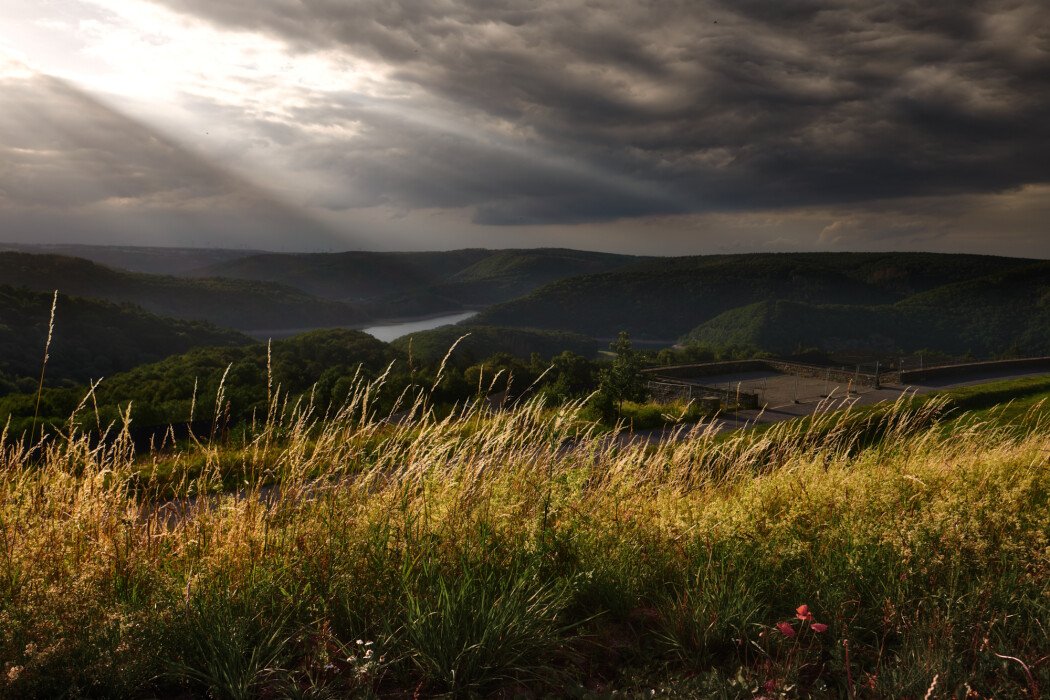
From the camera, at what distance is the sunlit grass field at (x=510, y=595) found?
2123mm

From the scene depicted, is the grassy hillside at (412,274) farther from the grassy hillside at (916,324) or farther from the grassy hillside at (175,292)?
the grassy hillside at (916,324)

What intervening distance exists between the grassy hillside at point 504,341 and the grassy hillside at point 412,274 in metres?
34.1

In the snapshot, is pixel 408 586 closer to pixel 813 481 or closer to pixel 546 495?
pixel 546 495

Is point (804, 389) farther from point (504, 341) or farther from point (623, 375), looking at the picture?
point (504, 341)

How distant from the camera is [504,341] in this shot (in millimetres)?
79438

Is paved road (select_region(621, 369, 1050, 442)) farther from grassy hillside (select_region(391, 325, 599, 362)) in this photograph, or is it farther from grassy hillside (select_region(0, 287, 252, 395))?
grassy hillside (select_region(0, 287, 252, 395))

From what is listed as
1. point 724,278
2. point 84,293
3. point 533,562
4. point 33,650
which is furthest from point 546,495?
point 724,278

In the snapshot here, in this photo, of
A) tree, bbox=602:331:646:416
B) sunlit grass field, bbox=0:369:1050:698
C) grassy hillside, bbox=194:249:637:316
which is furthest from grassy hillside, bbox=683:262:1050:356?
sunlit grass field, bbox=0:369:1050:698

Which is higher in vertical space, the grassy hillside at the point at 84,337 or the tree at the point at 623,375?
the tree at the point at 623,375

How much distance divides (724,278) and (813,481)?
15541 centimetres

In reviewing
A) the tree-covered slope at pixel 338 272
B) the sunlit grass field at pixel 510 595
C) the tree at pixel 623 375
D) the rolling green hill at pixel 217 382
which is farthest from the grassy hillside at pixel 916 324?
the sunlit grass field at pixel 510 595

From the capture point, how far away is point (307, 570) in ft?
8.72

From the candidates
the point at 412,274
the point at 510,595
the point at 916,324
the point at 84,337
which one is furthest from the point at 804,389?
the point at 412,274

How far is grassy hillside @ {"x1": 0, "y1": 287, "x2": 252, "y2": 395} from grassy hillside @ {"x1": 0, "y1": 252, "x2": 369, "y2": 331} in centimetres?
2032
